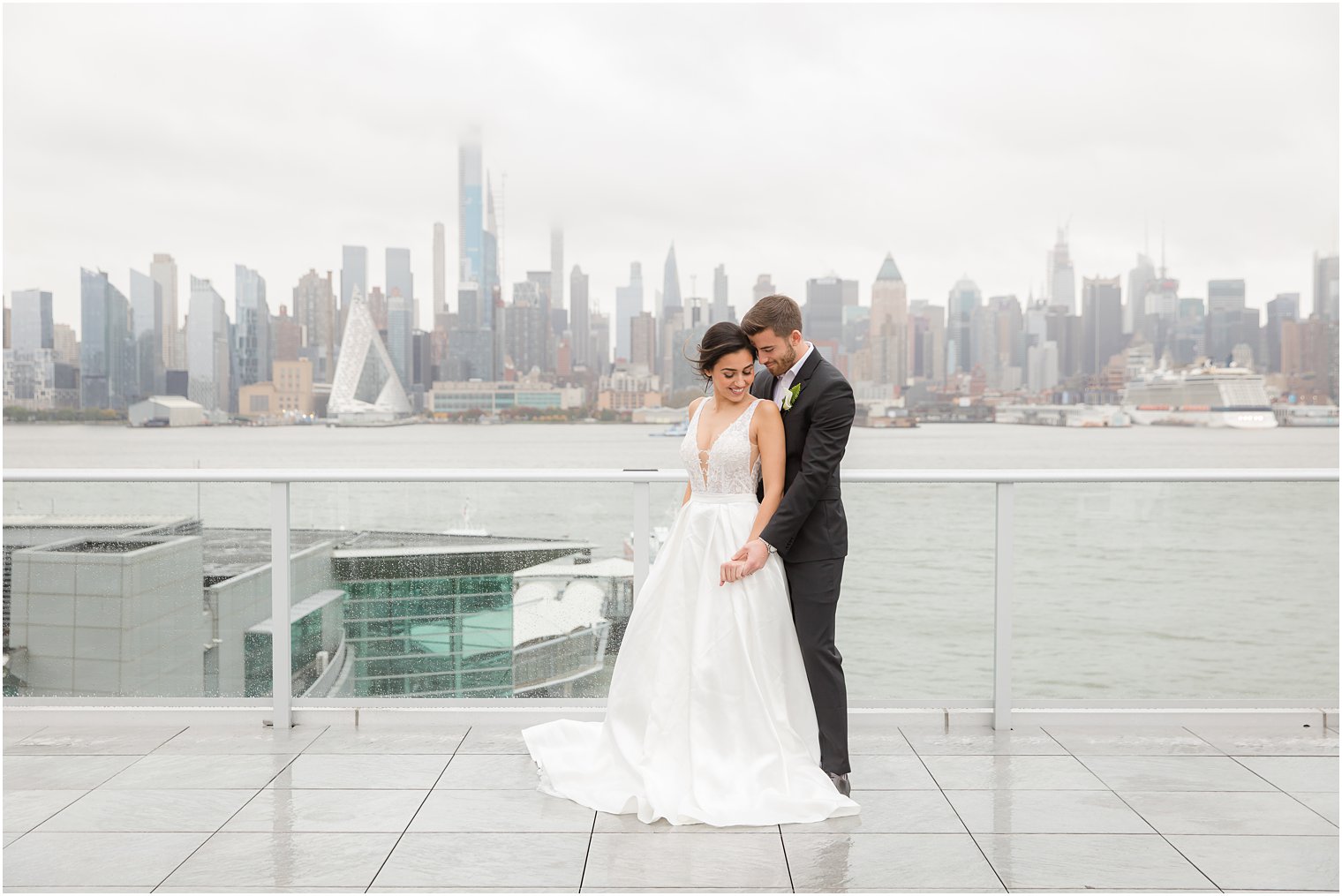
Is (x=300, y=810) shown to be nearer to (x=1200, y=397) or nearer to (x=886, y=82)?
(x=1200, y=397)

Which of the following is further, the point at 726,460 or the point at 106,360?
the point at 106,360

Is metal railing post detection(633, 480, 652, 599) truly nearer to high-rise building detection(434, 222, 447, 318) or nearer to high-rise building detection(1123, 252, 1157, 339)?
high-rise building detection(1123, 252, 1157, 339)

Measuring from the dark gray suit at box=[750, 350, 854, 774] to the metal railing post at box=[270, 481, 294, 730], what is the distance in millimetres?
2076

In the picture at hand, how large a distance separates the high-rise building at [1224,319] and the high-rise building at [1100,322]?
304cm

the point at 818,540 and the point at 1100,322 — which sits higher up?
the point at 1100,322

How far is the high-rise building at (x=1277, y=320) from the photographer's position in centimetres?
3234

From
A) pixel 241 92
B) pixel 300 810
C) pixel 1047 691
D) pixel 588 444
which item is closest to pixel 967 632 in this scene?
pixel 1047 691

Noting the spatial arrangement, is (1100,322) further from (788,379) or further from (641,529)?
(788,379)

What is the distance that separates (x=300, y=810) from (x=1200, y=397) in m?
39.1

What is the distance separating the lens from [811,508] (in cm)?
333

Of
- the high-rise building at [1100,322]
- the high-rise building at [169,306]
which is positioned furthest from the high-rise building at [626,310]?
the high-rise building at [169,306]

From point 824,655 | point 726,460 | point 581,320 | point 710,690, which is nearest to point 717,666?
point 710,690

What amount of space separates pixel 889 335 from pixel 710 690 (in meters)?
22.2

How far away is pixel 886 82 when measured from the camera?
194ft
